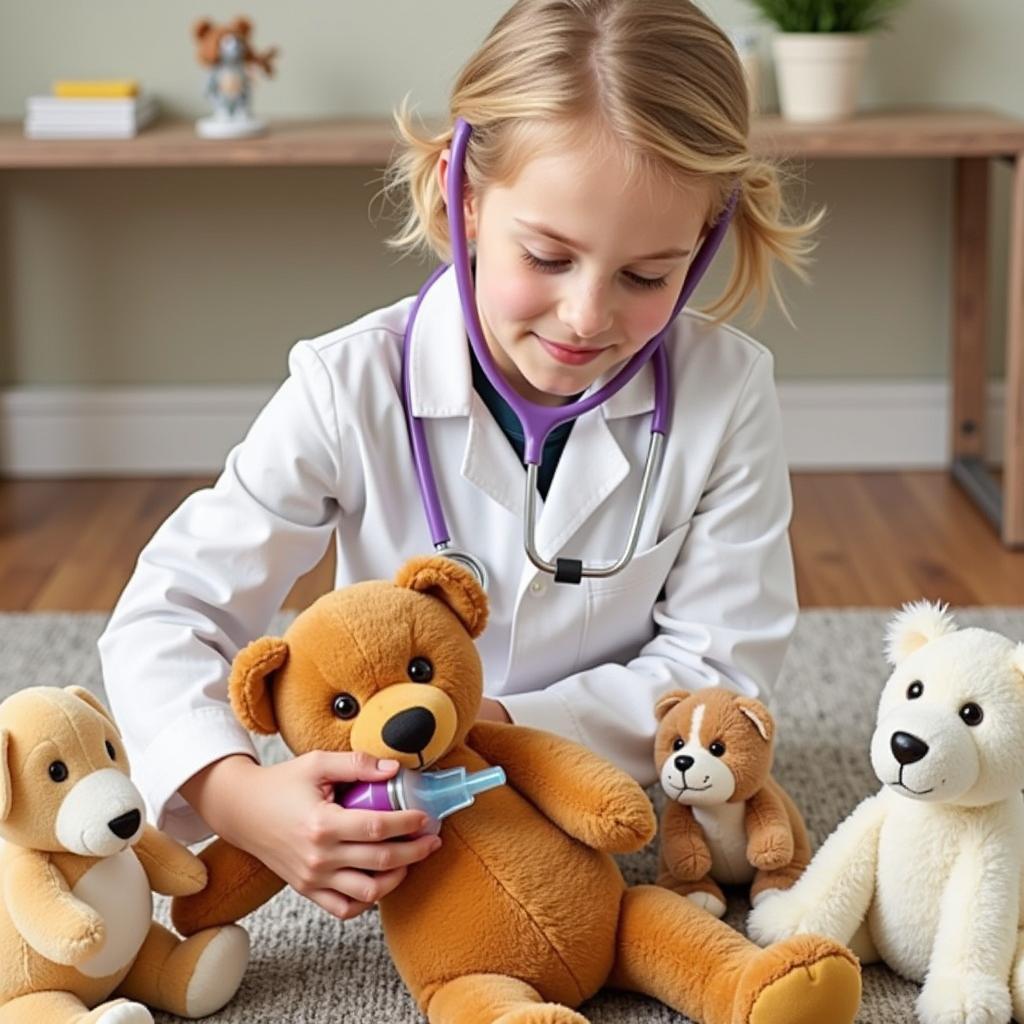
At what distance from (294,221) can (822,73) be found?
860 millimetres

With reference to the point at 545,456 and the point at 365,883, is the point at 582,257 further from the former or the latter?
the point at 365,883

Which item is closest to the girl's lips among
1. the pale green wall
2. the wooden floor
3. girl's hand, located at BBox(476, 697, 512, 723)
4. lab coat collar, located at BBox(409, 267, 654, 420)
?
lab coat collar, located at BBox(409, 267, 654, 420)

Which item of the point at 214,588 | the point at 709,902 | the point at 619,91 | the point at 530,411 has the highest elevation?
the point at 619,91

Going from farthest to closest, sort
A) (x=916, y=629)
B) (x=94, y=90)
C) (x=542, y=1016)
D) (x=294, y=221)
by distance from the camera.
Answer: (x=294, y=221) → (x=94, y=90) → (x=916, y=629) → (x=542, y=1016)

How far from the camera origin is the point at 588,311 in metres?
1.20

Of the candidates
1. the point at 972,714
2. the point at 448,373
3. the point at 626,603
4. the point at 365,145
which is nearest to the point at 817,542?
the point at 365,145

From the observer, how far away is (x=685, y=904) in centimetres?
118

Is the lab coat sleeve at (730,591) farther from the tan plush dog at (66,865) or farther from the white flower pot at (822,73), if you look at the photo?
the white flower pot at (822,73)

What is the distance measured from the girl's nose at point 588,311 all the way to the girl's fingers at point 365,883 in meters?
0.39

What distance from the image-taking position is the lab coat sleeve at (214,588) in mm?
1269

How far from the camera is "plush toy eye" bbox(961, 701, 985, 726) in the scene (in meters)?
1.16

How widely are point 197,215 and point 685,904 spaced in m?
1.86

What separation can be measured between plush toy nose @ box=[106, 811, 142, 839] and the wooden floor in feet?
3.55

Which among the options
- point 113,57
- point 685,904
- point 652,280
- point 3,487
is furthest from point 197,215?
point 685,904
